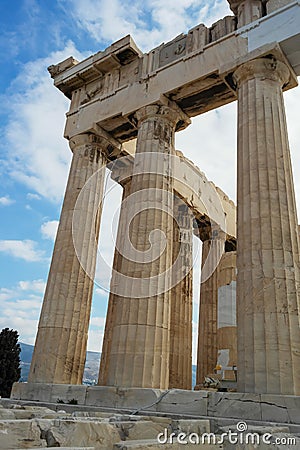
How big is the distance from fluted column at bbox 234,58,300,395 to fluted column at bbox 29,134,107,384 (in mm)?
8065

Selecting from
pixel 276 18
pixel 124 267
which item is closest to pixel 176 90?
pixel 276 18

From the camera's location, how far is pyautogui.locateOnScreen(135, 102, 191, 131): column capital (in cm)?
1843

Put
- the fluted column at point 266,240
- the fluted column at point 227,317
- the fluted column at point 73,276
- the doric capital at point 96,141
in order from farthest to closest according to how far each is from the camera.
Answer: the doric capital at point 96,141
the fluted column at point 227,317
the fluted column at point 73,276
the fluted column at point 266,240

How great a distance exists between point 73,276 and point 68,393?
522 centimetres

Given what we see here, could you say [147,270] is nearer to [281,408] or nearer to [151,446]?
[281,408]

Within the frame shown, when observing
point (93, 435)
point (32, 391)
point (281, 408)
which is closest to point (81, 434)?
point (93, 435)

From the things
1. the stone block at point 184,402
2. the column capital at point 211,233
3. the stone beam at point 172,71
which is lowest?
the stone block at point 184,402

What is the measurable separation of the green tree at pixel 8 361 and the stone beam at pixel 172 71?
1795 centimetres

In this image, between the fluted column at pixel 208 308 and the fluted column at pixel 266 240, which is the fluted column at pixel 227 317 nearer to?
the fluted column at pixel 208 308

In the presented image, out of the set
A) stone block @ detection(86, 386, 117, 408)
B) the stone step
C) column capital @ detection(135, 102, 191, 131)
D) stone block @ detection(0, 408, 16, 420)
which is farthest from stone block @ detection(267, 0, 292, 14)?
stone block @ detection(0, 408, 16, 420)

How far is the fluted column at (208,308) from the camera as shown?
931 inches

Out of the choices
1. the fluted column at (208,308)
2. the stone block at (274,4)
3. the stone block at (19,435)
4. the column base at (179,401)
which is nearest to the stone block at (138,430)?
the stone block at (19,435)

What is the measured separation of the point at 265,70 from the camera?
1547 cm

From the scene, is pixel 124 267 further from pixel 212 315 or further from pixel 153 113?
pixel 212 315
